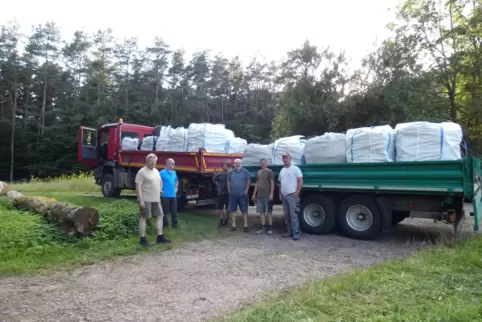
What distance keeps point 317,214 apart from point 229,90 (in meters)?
38.6

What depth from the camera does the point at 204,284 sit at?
4289 mm

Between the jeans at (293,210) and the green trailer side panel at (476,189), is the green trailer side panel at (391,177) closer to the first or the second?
the green trailer side panel at (476,189)

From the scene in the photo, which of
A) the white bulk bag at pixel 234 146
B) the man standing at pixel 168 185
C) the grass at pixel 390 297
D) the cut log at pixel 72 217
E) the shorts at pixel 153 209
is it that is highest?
the white bulk bag at pixel 234 146

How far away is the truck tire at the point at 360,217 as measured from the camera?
6938 mm

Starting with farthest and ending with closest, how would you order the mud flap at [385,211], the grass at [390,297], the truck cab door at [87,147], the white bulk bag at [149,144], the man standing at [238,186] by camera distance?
the truck cab door at [87,147]
the white bulk bag at [149,144]
the man standing at [238,186]
the mud flap at [385,211]
the grass at [390,297]

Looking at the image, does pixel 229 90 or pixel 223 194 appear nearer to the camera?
pixel 223 194

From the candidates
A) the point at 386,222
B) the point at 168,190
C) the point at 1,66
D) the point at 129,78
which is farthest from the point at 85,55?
the point at 386,222

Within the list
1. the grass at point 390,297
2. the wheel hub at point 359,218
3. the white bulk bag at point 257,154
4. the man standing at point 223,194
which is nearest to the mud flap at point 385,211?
the wheel hub at point 359,218

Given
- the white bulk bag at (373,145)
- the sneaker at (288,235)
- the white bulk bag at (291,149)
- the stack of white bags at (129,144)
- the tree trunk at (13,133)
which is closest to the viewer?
the white bulk bag at (373,145)

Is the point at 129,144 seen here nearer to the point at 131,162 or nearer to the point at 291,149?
→ the point at 131,162

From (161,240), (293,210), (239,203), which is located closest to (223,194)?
(239,203)

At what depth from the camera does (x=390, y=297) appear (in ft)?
11.1

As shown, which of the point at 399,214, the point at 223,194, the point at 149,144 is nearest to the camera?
the point at 399,214

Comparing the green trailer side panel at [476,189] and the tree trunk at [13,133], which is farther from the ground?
the tree trunk at [13,133]
